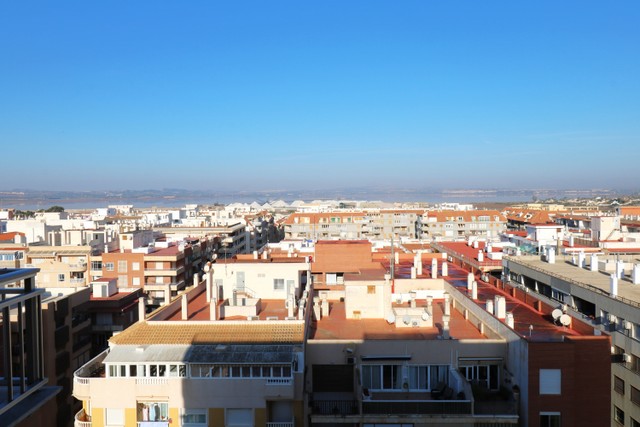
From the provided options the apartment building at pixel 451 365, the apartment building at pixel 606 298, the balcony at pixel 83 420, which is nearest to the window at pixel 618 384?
the apartment building at pixel 606 298

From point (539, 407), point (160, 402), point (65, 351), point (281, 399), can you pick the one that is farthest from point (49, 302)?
point (539, 407)

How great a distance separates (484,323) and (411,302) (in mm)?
4211

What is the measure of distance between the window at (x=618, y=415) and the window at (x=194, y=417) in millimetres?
14110

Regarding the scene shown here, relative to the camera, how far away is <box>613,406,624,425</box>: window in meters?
19.4

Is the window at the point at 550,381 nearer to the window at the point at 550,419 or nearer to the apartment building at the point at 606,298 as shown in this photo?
the window at the point at 550,419

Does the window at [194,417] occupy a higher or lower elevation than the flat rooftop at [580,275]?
lower

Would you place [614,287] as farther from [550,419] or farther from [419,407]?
[419,407]

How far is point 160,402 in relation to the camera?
14.7 meters

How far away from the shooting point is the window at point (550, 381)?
14422 mm

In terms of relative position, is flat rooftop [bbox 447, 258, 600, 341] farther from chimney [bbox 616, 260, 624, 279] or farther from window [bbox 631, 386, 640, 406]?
chimney [bbox 616, 260, 624, 279]

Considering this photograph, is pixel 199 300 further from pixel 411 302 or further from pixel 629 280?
pixel 629 280

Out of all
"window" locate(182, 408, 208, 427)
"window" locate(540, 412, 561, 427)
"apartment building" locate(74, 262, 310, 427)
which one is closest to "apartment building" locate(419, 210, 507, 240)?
"window" locate(540, 412, 561, 427)

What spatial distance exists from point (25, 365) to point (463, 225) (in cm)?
8878

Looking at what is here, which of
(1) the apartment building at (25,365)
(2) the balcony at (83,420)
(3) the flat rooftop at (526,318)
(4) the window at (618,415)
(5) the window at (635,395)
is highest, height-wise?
(1) the apartment building at (25,365)
